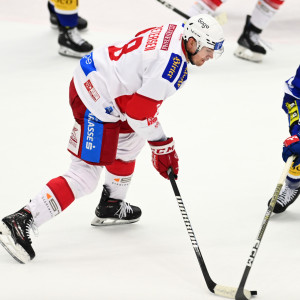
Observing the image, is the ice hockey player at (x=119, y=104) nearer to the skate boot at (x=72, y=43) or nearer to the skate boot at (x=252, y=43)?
the skate boot at (x=72, y=43)

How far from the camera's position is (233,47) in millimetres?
5445

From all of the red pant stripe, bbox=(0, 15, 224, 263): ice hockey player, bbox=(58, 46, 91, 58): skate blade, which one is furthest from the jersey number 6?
bbox=(58, 46, 91, 58): skate blade

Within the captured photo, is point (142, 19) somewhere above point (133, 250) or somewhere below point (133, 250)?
below

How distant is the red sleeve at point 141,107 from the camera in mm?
2516

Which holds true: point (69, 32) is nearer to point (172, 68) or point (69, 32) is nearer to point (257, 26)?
point (257, 26)

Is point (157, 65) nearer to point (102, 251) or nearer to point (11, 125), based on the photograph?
point (102, 251)

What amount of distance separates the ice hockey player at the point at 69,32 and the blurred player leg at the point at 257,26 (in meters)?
1.07

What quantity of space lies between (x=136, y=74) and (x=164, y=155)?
1.00ft

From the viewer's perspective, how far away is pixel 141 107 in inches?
99.3

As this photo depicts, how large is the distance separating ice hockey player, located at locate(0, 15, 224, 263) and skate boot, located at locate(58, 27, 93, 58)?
228 cm

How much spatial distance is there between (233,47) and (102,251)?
2974 mm

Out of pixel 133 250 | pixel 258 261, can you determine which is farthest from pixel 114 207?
pixel 258 261

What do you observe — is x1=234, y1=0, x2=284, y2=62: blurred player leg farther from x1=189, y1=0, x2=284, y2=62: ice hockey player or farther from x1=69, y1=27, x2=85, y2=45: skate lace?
x1=69, y1=27, x2=85, y2=45: skate lace

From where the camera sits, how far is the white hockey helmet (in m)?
2.54
